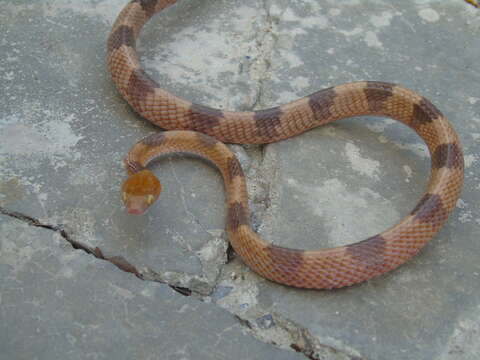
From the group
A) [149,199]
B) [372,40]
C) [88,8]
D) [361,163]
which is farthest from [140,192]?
[372,40]

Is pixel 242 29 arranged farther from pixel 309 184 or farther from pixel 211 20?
pixel 309 184

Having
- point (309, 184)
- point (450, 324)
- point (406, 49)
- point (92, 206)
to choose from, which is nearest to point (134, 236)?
point (92, 206)

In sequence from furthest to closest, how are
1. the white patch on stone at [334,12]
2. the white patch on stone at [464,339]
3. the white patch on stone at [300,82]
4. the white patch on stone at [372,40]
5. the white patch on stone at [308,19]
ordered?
the white patch on stone at [334,12]
the white patch on stone at [308,19]
the white patch on stone at [372,40]
the white patch on stone at [300,82]
the white patch on stone at [464,339]

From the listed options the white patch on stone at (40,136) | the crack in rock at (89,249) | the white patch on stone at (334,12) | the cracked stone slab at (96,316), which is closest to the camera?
the cracked stone slab at (96,316)

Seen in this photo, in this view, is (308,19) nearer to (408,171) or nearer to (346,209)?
(408,171)

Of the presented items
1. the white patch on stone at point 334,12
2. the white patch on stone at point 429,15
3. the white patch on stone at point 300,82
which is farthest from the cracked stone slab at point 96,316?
the white patch on stone at point 429,15

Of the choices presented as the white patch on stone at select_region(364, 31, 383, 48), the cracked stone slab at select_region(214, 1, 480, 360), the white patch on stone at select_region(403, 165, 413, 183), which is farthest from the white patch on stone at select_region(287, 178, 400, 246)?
the white patch on stone at select_region(364, 31, 383, 48)

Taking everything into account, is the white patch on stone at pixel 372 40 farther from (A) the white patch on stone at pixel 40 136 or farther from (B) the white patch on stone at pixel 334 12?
(A) the white patch on stone at pixel 40 136
